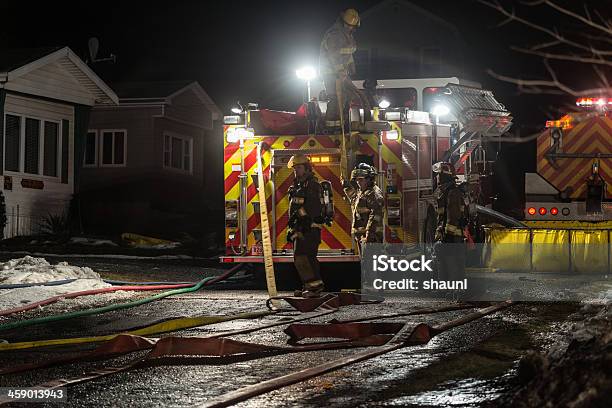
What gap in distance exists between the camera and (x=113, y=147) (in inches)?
1097

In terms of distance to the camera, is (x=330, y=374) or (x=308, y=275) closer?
(x=330, y=374)

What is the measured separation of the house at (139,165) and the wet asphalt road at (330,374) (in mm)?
16654

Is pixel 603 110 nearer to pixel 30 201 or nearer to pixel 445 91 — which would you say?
pixel 445 91

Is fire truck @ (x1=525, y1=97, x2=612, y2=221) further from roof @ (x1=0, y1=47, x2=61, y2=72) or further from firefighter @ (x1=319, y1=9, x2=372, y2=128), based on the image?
roof @ (x1=0, y1=47, x2=61, y2=72)

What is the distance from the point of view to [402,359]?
22.7 feet

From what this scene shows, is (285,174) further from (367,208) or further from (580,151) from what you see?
(580,151)

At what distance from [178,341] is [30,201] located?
661 inches

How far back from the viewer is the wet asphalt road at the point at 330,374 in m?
5.61

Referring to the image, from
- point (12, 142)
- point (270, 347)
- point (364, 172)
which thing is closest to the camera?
point (270, 347)

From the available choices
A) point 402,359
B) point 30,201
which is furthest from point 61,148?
point 402,359

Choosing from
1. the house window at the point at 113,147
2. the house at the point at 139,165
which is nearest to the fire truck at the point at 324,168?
the house at the point at 139,165

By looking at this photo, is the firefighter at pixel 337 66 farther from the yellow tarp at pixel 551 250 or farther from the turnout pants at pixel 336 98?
the yellow tarp at pixel 551 250

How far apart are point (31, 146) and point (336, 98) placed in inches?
497

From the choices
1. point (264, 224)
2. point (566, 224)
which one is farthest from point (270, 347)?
point (566, 224)
